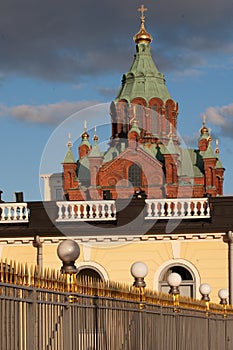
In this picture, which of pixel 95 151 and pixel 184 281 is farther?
pixel 95 151

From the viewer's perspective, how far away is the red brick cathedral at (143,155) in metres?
83.4

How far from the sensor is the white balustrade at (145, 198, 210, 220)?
92.3 feet

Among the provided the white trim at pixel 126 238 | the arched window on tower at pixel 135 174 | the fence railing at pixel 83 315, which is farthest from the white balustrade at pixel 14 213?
the arched window on tower at pixel 135 174

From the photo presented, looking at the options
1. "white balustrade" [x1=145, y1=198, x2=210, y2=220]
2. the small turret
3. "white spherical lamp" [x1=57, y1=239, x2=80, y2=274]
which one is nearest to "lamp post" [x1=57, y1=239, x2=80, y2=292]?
"white spherical lamp" [x1=57, y1=239, x2=80, y2=274]

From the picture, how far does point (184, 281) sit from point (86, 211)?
356 cm

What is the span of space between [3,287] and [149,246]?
68.1 ft

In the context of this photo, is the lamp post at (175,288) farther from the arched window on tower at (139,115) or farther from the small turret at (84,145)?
the small turret at (84,145)

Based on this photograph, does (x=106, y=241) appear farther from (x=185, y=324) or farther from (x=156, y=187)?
(x=156, y=187)

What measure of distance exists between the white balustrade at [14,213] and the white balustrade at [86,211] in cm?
105

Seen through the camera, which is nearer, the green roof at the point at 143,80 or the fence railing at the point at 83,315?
the fence railing at the point at 83,315

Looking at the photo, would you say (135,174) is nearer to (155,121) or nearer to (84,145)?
(155,121)

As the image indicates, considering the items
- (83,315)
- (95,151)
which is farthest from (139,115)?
(83,315)

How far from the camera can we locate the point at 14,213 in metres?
28.8

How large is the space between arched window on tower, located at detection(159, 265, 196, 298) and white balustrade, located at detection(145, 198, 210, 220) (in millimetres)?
1482
